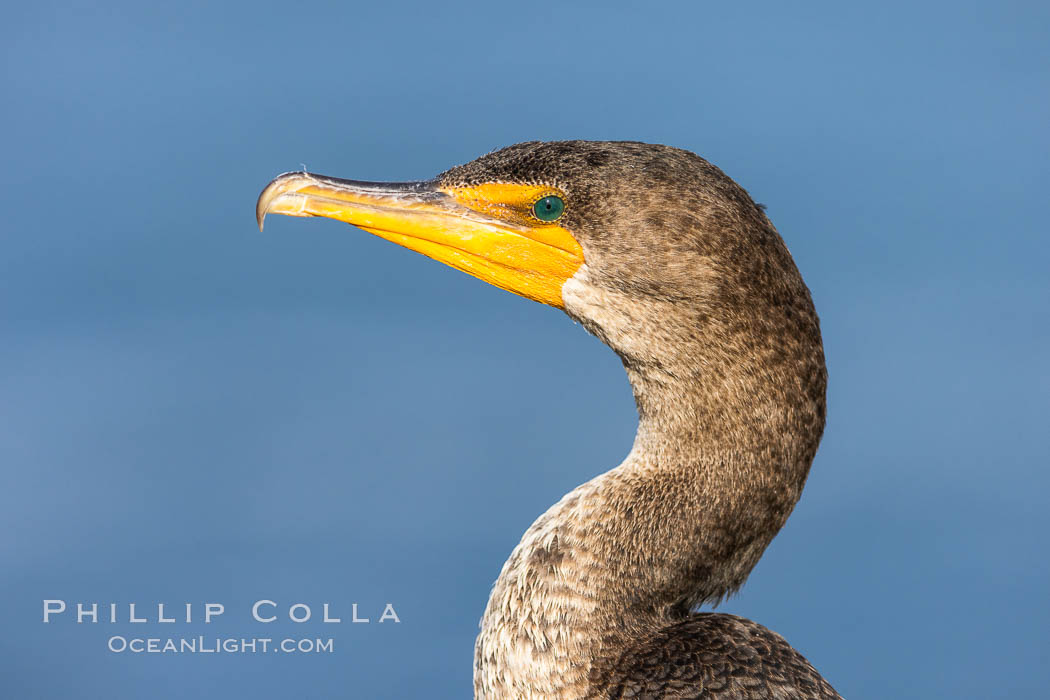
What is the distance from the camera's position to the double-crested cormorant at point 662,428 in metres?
3.00

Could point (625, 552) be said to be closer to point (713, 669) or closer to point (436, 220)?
point (713, 669)

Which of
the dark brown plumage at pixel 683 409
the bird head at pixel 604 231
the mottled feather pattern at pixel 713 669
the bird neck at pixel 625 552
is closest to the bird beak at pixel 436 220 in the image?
the bird head at pixel 604 231

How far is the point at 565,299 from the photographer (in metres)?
3.26

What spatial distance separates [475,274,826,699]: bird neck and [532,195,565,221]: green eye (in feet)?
0.73

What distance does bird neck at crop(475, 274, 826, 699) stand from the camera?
3045mm

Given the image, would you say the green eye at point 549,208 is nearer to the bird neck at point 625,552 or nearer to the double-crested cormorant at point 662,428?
the double-crested cormorant at point 662,428

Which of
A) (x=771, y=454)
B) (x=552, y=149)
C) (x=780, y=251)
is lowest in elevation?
(x=771, y=454)

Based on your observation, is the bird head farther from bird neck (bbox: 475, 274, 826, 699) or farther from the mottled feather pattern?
the mottled feather pattern

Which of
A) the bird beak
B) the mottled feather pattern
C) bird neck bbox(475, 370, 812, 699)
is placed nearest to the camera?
the mottled feather pattern

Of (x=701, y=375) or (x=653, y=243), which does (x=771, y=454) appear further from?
(x=653, y=243)

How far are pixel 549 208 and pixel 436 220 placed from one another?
0.32m

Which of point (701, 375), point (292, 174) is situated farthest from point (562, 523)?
point (292, 174)

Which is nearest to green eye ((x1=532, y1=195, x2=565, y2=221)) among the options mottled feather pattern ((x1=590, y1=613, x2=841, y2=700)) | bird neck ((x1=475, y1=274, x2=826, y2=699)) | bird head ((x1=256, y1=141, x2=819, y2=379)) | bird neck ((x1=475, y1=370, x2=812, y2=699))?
bird head ((x1=256, y1=141, x2=819, y2=379))

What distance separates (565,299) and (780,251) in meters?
0.56
